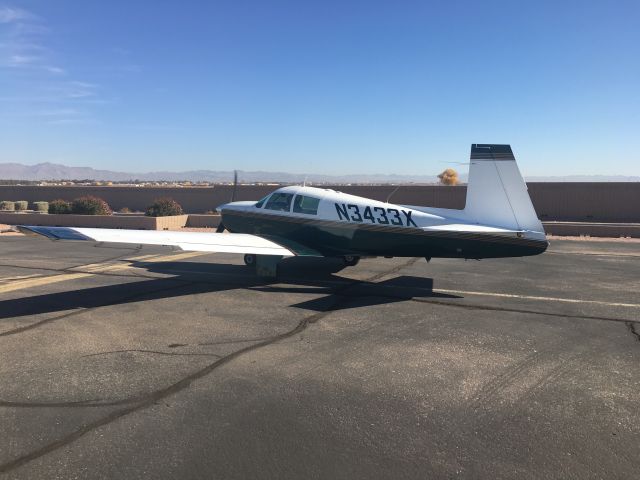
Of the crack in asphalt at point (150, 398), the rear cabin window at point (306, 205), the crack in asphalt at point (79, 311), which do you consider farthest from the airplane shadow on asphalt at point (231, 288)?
the rear cabin window at point (306, 205)

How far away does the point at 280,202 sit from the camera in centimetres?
1301

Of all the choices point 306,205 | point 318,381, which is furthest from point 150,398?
point 306,205

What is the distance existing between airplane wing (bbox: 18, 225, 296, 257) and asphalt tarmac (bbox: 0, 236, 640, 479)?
3.57 ft

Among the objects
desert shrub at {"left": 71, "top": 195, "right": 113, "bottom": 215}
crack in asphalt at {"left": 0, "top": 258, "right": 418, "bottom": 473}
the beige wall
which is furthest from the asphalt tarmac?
the beige wall

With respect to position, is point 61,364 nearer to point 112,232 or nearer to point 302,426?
point 302,426

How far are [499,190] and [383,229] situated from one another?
2849mm

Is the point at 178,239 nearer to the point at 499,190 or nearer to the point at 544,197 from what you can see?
the point at 499,190

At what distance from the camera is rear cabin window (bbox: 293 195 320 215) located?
12203 millimetres

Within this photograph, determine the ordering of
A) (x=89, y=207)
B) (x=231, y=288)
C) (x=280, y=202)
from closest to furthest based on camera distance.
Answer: (x=231, y=288)
(x=280, y=202)
(x=89, y=207)

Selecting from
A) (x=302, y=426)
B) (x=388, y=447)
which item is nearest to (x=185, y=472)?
(x=302, y=426)

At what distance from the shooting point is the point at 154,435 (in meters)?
4.45

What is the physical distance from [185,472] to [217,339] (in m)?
3.50

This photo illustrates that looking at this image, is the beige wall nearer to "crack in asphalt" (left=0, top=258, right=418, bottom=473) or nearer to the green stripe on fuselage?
the green stripe on fuselage

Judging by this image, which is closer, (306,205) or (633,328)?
(633,328)
